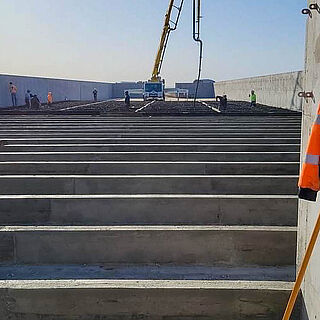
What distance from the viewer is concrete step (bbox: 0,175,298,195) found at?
5.54m

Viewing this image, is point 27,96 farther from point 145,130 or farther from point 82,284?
point 82,284

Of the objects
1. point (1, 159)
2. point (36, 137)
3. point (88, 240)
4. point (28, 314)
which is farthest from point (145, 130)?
point (28, 314)

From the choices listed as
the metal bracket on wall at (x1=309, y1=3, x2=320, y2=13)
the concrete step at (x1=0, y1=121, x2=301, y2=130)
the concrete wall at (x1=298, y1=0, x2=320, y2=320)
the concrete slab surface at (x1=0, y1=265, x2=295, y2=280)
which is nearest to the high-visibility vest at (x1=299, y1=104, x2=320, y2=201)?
the concrete wall at (x1=298, y1=0, x2=320, y2=320)

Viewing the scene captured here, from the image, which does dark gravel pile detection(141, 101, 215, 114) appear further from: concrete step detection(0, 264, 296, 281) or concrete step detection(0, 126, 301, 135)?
concrete step detection(0, 264, 296, 281)

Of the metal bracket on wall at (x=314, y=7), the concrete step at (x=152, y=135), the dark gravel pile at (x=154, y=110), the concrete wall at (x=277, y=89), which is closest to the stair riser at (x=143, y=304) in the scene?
the metal bracket on wall at (x=314, y=7)

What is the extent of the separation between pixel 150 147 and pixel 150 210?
331 centimetres

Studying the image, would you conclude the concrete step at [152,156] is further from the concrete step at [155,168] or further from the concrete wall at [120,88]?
the concrete wall at [120,88]

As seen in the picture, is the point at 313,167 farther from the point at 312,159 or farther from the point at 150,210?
the point at 150,210

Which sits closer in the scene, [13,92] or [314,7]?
[314,7]

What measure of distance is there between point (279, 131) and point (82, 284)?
25.6 ft

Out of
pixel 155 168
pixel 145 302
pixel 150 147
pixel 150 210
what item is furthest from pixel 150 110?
pixel 145 302

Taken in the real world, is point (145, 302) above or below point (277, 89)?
below

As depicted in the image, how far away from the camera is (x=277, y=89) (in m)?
23.3

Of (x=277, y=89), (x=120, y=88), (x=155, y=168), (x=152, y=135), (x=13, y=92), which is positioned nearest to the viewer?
(x=155, y=168)
